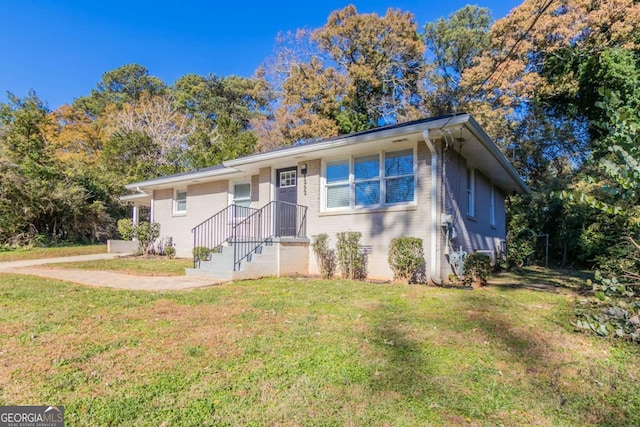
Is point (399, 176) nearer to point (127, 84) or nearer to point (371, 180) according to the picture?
point (371, 180)

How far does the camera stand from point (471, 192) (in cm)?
976

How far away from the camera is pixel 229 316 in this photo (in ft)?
14.4

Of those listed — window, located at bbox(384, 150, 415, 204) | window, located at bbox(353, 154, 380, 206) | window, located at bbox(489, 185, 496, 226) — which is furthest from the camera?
window, located at bbox(489, 185, 496, 226)

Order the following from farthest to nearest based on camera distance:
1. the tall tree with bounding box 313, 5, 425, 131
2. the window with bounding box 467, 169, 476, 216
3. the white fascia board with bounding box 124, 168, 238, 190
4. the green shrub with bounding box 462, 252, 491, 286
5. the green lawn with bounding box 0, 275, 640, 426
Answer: the tall tree with bounding box 313, 5, 425, 131
the white fascia board with bounding box 124, 168, 238, 190
the window with bounding box 467, 169, 476, 216
the green shrub with bounding box 462, 252, 491, 286
the green lawn with bounding box 0, 275, 640, 426

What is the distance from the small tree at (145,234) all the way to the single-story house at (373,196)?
4036 mm

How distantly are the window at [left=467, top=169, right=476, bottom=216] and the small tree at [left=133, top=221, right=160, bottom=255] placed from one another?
1117cm

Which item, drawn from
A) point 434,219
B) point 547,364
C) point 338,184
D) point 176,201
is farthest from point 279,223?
point 547,364

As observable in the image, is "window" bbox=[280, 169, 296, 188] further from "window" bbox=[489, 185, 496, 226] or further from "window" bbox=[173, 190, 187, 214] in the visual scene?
"window" bbox=[489, 185, 496, 226]

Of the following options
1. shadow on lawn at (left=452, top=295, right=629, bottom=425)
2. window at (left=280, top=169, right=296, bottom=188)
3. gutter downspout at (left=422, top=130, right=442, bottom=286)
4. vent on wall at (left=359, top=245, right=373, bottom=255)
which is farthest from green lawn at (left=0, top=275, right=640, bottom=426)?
window at (left=280, top=169, right=296, bottom=188)

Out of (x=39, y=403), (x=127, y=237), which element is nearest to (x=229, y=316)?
(x=39, y=403)

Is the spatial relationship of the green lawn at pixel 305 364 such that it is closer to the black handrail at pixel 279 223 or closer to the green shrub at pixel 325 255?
the green shrub at pixel 325 255

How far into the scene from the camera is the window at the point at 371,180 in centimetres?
779

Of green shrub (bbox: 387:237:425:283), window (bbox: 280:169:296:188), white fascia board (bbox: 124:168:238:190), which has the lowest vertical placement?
green shrub (bbox: 387:237:425:283)

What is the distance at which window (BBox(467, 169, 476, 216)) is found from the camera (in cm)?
956
